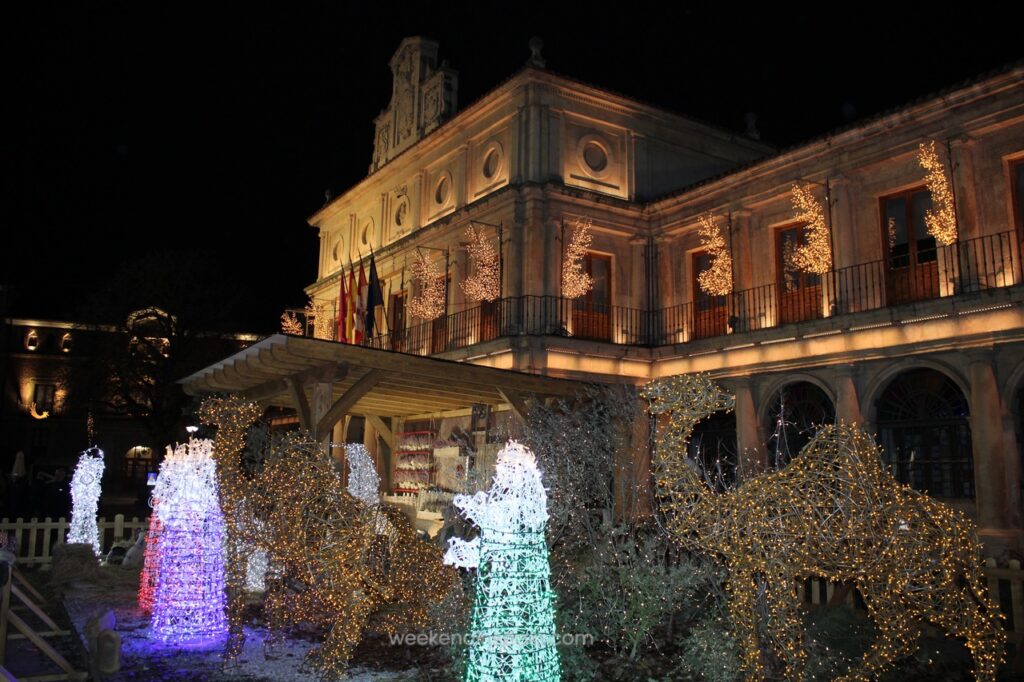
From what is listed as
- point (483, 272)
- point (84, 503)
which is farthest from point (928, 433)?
point (84, 503)

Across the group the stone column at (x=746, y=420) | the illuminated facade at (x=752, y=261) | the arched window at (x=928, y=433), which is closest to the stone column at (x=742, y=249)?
the illuminated facade at (x=752, y=261)

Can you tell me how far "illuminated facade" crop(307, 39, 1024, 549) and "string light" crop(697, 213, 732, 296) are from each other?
17cm

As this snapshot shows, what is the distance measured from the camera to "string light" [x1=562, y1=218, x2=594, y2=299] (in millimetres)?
Result: 20125

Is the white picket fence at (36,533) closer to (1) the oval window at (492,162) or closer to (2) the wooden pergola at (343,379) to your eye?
(2) the wooden pergola at (343,379)

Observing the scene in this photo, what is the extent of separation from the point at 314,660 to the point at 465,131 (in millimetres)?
17840

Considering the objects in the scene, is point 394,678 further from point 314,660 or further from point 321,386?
point 321,386

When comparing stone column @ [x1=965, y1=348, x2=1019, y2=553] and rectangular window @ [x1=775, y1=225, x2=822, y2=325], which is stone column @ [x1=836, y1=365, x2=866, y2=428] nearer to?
rectangular window @ [x1=775, y1=225, x2=822, y2=325]

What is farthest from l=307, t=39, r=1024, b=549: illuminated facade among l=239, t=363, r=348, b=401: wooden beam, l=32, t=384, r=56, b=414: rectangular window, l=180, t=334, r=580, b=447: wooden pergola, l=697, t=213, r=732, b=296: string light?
l=32, t=384, r=56, b=414: rectangular window

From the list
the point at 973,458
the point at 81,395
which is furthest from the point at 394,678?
the point at 81,395

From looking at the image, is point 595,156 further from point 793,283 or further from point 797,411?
point 797,411

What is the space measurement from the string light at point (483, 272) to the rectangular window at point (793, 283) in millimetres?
7145

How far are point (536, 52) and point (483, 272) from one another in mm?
5967

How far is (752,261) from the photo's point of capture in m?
19.2

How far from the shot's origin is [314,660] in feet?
26.8
